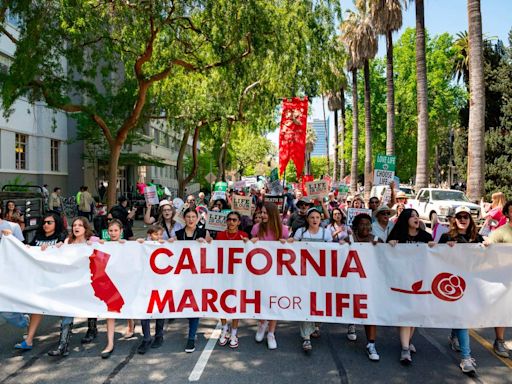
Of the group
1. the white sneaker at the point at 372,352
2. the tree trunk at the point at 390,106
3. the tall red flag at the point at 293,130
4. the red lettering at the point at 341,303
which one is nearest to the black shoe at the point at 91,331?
the red lettering at the point at 341,303

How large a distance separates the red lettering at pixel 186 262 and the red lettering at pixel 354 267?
5.73 ft

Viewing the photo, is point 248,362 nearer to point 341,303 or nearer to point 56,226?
Answer: point 341,303

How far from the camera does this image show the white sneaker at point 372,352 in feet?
17.5

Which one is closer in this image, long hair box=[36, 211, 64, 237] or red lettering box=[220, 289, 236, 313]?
red lettering box=[220, 289, 236, 313]

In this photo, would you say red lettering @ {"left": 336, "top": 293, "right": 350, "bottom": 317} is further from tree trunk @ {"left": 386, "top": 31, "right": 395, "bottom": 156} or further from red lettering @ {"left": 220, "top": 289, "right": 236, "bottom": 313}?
tree trunk @ {"left": 386, "top": 31, "right": 395, "bottom": 156}

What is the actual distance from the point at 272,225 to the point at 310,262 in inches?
26.0

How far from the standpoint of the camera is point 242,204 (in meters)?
10.4

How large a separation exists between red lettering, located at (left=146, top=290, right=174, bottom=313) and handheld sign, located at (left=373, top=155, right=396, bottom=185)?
304 inches

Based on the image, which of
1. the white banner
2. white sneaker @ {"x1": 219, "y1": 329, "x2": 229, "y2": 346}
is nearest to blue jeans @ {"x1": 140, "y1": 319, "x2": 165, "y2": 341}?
the white banner

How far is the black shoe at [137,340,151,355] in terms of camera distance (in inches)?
218

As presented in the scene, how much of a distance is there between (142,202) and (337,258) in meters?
20.1

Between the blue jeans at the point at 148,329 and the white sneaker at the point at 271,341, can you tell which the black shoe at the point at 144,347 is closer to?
the blue jeans at the point at 148,329

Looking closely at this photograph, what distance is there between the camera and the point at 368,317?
18.3 ft

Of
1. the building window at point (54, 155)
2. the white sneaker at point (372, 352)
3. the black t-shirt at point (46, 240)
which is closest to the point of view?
the white sneaker at point (372, 352)
